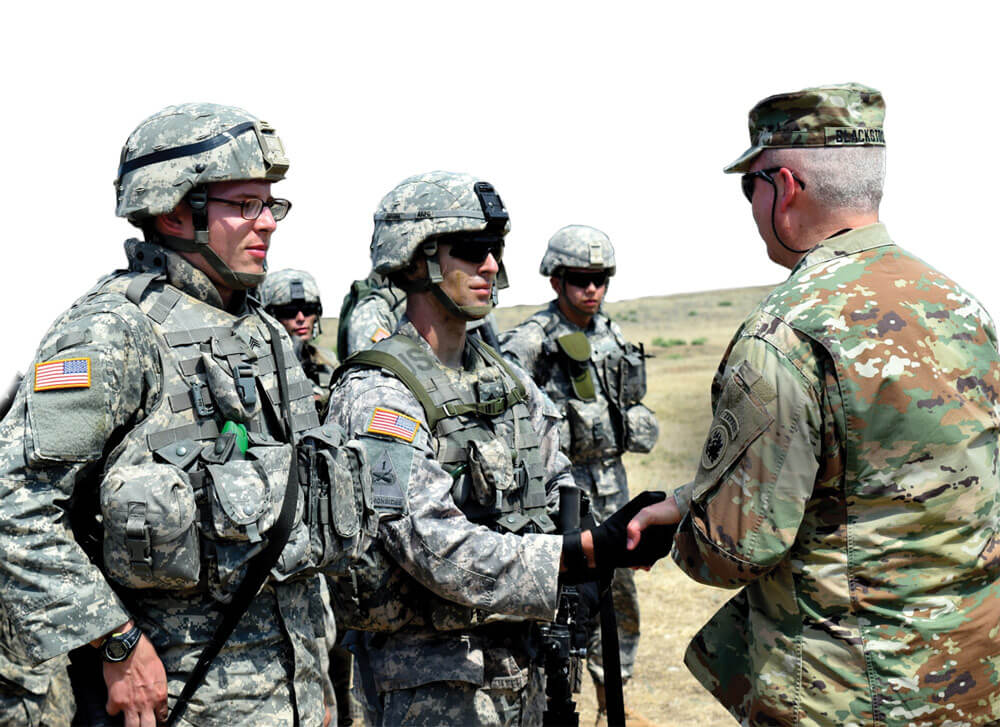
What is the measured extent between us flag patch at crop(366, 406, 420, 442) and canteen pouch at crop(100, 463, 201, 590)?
0.83 metres

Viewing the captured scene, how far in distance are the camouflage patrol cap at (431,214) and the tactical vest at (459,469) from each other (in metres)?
0.38

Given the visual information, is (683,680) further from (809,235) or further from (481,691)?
(809,235)

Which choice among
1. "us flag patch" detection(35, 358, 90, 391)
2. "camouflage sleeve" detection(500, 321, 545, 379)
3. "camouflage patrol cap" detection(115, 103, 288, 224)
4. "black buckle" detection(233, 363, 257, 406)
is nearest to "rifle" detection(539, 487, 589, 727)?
"black buckle" detection(233, 363, 257, 406)

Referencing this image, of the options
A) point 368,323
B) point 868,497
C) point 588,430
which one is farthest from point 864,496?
point 368,323

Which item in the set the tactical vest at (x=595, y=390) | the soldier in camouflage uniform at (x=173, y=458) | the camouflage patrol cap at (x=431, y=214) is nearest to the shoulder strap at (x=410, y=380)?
the soldier in camouflage uniform at (x=173, y=458)

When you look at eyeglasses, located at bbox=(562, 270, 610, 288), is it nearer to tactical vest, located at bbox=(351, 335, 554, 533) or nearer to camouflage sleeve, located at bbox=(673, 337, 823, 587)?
tactical vest, located at bbox=(351, 335, 554, 533)

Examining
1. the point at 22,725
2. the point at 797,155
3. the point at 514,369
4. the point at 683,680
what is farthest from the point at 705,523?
the point at 683,680

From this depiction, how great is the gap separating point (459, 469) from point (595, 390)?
4.21 meters

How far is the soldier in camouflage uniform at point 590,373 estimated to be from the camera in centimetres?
789

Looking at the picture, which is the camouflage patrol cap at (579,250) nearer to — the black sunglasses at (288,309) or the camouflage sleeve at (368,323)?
the camouflage sleeve at (368,323)

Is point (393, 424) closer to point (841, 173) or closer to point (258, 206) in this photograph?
point (258, 206)

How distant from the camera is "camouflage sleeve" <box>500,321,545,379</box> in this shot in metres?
7.95

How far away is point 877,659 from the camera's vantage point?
2965 millimetres

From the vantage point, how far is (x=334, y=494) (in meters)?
3.56
